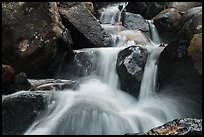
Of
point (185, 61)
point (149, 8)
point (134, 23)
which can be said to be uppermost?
point (149, 8)

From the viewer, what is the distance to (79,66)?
8.13m

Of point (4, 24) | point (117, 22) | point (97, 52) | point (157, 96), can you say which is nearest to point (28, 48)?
point (4, 24)

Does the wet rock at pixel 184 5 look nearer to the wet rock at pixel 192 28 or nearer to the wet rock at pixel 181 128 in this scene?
the wet rock at pixel 192 28

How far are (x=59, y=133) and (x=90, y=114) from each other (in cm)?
67

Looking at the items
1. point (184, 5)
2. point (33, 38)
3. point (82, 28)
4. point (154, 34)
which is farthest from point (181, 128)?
point (184, 5)

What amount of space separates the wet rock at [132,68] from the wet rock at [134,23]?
12.4 ft

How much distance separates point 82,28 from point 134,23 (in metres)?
3.03

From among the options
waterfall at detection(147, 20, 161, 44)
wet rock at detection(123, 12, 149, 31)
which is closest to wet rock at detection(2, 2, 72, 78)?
waterfall at detection(147, 20, 161, 44)

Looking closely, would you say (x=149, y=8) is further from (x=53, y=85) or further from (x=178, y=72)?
(x=53, y=85)

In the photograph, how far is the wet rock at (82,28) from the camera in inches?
355

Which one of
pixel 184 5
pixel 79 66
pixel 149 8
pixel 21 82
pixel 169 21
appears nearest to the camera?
pixel 21 82

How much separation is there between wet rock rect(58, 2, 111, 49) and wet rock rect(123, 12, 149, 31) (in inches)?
75.6

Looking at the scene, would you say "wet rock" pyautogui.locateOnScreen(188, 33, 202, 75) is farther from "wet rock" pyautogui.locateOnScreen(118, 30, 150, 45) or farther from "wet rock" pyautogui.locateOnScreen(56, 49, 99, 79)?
"wet rock" pyautogui.locateOnScreen(118, 30, 150, 45)

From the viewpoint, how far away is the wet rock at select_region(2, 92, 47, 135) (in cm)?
587
